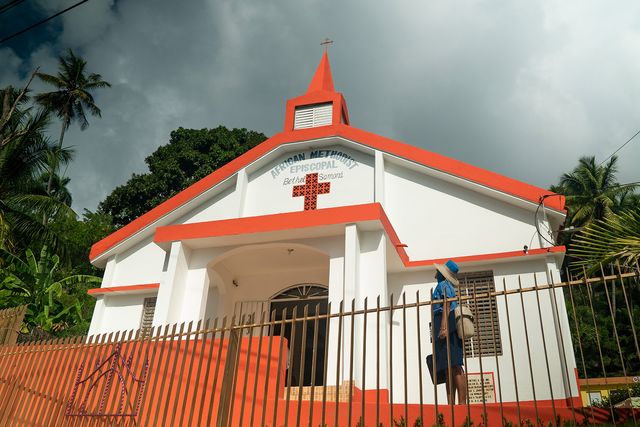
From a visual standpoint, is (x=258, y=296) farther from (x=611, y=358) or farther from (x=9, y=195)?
(x=611, y=358)

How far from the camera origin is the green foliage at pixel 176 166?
101 feet

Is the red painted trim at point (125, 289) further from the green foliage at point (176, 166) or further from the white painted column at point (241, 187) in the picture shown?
the green foliage at point (176, 166)

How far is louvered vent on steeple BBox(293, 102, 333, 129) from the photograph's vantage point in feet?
46.0

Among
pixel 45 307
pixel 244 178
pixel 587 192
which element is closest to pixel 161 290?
pixel 244 178

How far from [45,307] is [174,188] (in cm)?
1633

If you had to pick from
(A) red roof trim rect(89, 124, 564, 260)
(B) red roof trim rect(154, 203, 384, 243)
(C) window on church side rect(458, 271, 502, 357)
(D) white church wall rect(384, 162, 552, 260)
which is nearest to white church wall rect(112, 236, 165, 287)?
(A) red roof trim rect(89, 124, 564, 260)

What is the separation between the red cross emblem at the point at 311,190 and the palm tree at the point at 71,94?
24.1 m

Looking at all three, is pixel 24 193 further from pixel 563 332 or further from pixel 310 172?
pixel 563 332

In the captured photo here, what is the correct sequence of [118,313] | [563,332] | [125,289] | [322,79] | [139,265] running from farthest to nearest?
1. [322,79]
2. [139,265]
3. [118,313]
4. [125,289]
5. [563,332]

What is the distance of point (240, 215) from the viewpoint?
12562 millimetres

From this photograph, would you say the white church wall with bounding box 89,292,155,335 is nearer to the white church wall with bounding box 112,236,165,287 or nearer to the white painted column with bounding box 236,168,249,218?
the white church wall with bounding box 112,236,165,287

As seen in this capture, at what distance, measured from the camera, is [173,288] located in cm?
966

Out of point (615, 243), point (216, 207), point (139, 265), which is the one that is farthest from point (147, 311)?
point (615, 243)

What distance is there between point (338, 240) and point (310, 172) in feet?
11.9
